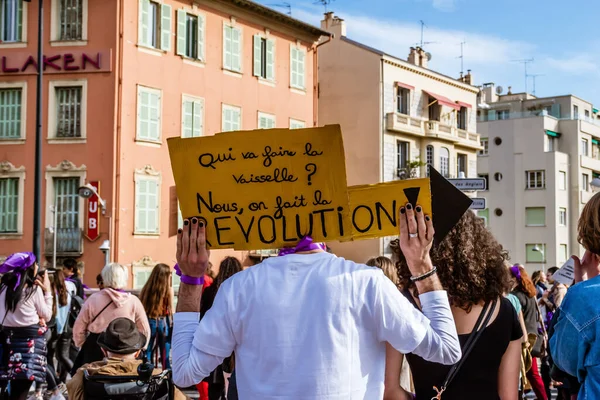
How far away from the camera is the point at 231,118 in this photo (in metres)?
33.5

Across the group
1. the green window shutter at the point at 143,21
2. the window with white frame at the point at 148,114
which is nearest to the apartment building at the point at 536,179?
the window with white frame at the point at 148,114

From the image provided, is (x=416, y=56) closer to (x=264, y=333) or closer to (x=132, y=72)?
(x=132, y=72)

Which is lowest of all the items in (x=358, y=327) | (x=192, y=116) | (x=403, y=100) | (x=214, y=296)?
(x=214, y=296)

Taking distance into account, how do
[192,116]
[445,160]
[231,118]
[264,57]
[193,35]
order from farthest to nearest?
[445,160], [264,57], [231,118], [193,35], [192,116]

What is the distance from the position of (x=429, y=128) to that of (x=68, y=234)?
21296 mm

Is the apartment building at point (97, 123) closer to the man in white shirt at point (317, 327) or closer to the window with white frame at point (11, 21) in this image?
the window with white frame at point (11, 21)

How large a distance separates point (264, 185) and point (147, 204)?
27446 mm

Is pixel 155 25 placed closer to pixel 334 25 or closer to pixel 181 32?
pixel 181 32

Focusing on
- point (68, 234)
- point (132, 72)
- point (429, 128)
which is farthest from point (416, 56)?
point (68, 234)

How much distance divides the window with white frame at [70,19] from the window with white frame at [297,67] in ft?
30.7

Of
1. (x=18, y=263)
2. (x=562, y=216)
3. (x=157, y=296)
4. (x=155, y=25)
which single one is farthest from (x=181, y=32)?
(x=562, y=216)

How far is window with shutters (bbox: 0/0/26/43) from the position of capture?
30438mm

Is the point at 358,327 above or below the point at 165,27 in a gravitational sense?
below

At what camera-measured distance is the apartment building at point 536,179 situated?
58312 millimetres
